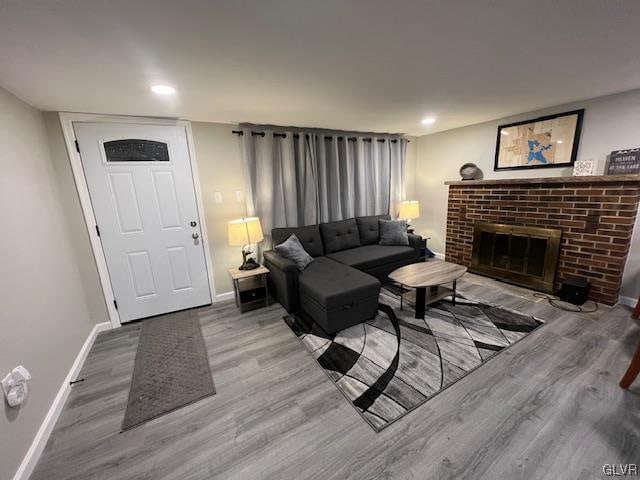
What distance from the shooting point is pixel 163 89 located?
1.94 meters

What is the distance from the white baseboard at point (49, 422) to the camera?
4.42ft

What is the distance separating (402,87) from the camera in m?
2.14

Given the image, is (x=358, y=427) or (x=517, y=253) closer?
(x=358, y=427)

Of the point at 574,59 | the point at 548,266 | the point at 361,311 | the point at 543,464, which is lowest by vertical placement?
the point at 543,464

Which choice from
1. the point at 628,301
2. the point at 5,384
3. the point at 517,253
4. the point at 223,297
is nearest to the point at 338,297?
the point at 223,297

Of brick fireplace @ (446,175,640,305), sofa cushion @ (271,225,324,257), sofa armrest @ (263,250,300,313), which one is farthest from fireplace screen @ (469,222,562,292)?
sofa armrest @ (263,250,300,313)

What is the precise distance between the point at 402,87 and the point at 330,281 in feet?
6.16

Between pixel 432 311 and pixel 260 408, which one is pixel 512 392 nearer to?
pixel 432 311

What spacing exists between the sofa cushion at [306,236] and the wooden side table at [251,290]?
18.5 inches

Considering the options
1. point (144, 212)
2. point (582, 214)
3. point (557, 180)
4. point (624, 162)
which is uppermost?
point (624, 162)

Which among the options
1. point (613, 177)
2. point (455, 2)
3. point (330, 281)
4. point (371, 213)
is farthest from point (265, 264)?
point (613, 177)

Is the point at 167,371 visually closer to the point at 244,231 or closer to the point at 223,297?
the point at 223,297


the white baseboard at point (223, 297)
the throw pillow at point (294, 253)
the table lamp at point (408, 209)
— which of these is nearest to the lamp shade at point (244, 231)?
the throw pillow at point (294, 253)

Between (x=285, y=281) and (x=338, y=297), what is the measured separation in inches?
28.4
